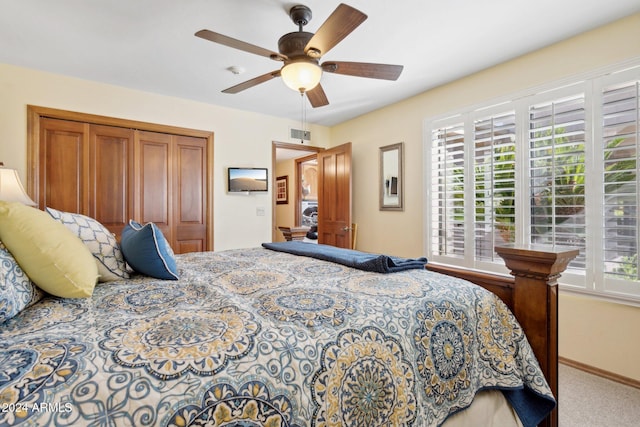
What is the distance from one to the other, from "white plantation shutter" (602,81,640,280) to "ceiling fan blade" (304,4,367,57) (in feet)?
6.39

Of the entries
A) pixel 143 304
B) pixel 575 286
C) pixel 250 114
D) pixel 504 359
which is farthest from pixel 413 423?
pixel 250 114

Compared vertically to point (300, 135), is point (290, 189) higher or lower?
lower

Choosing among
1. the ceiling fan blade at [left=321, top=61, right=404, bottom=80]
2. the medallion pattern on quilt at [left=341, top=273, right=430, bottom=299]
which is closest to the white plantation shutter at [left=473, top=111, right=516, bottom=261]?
the ceiling fan blade at [left=321, top=61, right=404, bottom=80]

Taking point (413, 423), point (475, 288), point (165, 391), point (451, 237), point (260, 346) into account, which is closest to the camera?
point (165, 391)

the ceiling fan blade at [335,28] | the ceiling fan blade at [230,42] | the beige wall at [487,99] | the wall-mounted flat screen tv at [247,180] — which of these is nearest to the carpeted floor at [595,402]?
the beige wall at [487,99]

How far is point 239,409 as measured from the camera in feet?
2.15

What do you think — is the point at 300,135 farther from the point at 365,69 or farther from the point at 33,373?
the point at 33,373

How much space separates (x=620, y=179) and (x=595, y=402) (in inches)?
57.6

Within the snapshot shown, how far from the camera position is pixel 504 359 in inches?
46.7

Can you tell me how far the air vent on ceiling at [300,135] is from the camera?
180 inches

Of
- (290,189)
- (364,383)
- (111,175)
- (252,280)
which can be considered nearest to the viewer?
(364,383)

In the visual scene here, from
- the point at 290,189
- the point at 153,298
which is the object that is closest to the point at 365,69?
the point at 153,298

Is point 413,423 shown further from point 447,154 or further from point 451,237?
point 447,154

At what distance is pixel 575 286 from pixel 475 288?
1638mm
